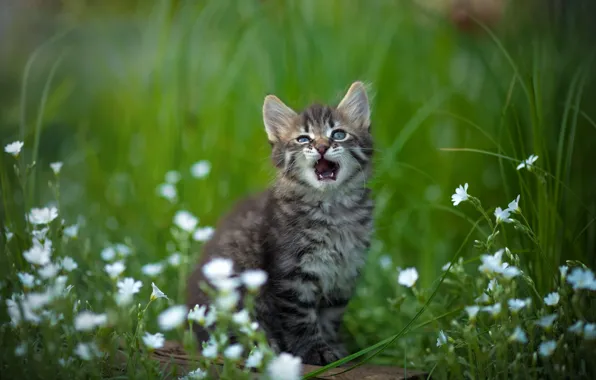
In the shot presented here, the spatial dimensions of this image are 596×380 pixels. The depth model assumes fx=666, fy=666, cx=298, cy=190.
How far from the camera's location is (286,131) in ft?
10.4

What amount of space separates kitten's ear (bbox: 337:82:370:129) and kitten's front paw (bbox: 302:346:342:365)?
1058mm

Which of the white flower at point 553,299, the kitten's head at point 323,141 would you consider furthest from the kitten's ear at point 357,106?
the white flower at point 553,299

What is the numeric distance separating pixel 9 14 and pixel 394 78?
4.50m

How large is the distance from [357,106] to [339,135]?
0.24 m

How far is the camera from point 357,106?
10.4ft

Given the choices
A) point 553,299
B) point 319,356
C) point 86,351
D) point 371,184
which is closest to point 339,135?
point 371,184

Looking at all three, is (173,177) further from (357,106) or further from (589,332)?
(589,332)

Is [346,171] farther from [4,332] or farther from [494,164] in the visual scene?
[494,164]

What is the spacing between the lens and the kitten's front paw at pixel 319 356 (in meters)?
2.89

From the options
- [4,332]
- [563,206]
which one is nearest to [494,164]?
[563,206]

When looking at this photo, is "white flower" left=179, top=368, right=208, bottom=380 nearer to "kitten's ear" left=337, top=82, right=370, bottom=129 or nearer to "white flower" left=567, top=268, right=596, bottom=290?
"white flower" left=567, top=268, right=596, bottom=290

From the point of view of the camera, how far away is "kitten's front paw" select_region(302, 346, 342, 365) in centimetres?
289

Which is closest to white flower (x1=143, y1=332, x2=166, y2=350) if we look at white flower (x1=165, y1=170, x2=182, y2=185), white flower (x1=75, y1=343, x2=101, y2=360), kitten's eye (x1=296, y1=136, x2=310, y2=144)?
white flower (x1=75, y1=343, x2=101, y2=360)

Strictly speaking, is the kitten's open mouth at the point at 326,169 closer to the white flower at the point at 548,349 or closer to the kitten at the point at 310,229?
the kitten at the point at 310,229
